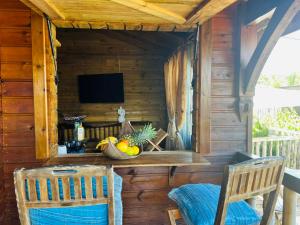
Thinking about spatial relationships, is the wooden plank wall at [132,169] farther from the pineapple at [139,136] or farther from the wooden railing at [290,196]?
the wooden railing at [290,196]

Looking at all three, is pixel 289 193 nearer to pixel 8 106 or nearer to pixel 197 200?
pixel 197 200

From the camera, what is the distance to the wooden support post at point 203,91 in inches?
80.7

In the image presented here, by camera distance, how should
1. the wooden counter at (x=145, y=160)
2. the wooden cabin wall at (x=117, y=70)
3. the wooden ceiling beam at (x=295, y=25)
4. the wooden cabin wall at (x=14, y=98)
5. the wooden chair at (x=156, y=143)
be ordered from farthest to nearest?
the wooden cabin wall at (x=117, y=70) < the wooden chair at (x=156, y=143) < the wooden ceiling beam at (x=295, y=25) < the wooden cabin wall at (x=14, y=98) < the wooden counter at (x=145, y=160)

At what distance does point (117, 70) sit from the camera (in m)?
5.07

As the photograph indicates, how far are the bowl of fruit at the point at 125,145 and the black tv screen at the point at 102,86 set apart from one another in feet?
10.2

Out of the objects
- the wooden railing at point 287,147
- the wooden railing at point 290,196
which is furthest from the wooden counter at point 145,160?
the wooden railing at point 287,147

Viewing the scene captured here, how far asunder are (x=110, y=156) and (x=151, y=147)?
3.35ft

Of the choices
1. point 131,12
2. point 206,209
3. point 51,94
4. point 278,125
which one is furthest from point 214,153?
point 278,125

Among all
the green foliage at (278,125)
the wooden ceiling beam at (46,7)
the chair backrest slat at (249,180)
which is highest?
the wooden ceiling beam at (46,7)

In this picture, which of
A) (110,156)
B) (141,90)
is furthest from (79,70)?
(110,156)

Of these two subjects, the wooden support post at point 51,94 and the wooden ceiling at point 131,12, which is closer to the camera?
the wooden ceiling at point 131,12

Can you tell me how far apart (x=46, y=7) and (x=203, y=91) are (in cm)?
129

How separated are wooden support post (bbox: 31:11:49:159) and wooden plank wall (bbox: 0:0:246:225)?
1.9 inches

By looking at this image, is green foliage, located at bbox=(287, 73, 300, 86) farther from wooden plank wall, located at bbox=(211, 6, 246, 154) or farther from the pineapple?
the pineapple
